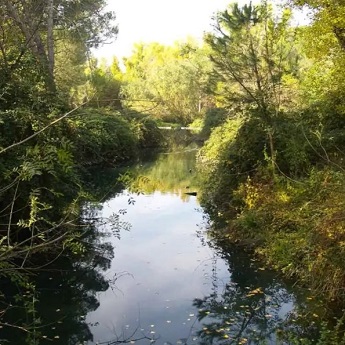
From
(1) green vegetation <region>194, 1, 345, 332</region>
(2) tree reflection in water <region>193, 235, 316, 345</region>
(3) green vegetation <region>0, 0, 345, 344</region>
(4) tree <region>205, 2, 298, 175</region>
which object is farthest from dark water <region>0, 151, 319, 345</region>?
(4) tree <region>205, 2, 298, 175</region>

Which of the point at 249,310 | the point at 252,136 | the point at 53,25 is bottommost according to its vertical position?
the point at 249,310

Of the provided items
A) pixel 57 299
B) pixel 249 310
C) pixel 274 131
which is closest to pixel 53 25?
pixel 274 131

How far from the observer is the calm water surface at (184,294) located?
6160 mm

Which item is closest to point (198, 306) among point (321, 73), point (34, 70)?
point (34, 70)

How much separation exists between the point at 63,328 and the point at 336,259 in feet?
13.0

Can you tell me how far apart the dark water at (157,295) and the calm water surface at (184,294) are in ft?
0.05

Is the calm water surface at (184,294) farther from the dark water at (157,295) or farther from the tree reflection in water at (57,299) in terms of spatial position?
the tree reflection in water at (57,299)

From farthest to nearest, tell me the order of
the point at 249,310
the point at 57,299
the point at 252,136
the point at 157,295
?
the point at 252,136 < the point at 157,295 < the point at 57,299 < the point at 249,310

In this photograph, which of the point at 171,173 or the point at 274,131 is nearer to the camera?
the point at 274,131

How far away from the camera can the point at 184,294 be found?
759 cm

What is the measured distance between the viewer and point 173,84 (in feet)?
139

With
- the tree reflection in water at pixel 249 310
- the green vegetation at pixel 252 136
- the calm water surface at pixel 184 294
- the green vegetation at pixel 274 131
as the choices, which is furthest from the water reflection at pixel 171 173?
the tree reflection in water at pixel 249 310

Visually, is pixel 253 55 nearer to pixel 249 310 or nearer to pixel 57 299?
pixel 249 310

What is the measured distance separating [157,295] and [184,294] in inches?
17.7
